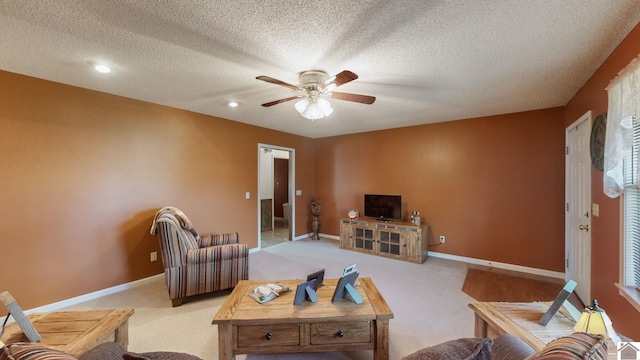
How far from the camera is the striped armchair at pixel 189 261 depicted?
2.57 metres

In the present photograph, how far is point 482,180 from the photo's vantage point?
393 cm

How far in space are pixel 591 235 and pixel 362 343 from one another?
2590 millimetres

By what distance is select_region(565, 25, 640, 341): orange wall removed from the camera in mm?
1656

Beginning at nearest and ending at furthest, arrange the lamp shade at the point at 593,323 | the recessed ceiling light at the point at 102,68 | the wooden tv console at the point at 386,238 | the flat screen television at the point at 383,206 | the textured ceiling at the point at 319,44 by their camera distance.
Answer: the lamp shade at the point at 593,323 → the textured ceiling at the point at 319,44 → the recessed ceiling light at the point at 102,68 → the wooden tv console at the point at 386,238 → the flat screen television at the point at 383,206

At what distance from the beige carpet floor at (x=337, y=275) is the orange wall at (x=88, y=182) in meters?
0.45

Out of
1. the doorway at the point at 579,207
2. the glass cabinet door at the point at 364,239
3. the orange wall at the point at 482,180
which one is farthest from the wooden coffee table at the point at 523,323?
the glass cabinet door at the point at 364,239

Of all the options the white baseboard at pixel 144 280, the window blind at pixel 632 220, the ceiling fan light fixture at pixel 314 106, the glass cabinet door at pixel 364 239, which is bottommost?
the white baseboard at pixel 144 280

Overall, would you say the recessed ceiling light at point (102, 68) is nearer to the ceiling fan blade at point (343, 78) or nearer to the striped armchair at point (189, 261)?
the striped armchair at point (189, 261)

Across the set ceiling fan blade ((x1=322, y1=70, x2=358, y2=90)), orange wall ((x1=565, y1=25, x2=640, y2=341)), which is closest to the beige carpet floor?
orange wall ((x1=565, y1=25, x2=640, y2=341))

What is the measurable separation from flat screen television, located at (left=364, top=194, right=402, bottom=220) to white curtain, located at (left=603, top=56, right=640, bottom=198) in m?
2.79

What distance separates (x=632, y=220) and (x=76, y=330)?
12.3ft

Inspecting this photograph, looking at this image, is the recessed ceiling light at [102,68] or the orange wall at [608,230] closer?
the orange wall at [608,230]

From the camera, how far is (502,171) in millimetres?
3768

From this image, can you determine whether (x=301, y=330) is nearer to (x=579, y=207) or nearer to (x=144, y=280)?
(x=144, y=280)
